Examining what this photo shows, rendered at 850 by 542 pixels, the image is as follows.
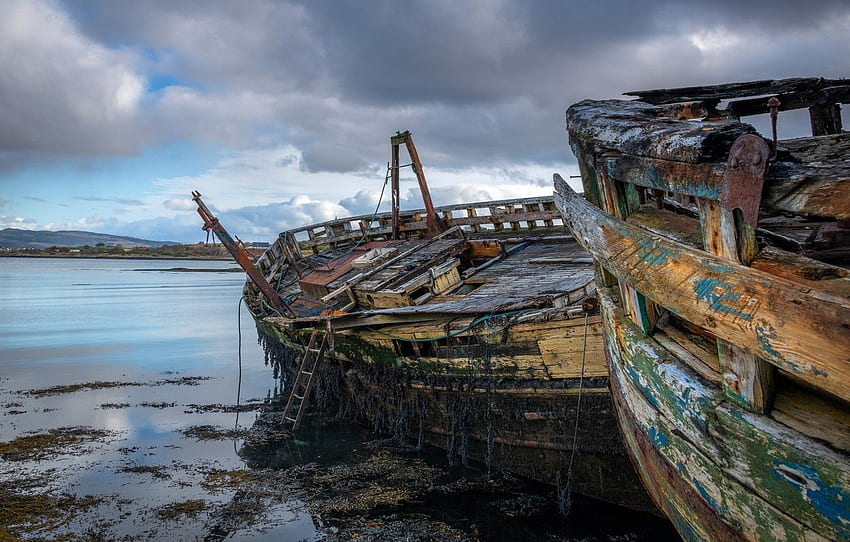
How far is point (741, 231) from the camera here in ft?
7.43

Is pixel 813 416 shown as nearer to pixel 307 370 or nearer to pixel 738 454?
pixel 738 454

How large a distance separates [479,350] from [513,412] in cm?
90

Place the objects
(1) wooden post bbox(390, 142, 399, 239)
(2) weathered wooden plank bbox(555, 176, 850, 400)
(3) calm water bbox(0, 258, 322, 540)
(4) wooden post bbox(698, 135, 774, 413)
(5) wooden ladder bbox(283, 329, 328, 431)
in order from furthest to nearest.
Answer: (1) wooden post bbox(390, 142, 399, 239) → (5) wooden ladder bbox(283, 329, 328, 431) → (3) calm water bbox(0, 258, 322, 540) → (4) wooden post bbox(698, 135, 774, 413) → (2) weathered wooden plank bbox(555, 176, 850, 400)

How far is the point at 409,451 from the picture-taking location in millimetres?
10625

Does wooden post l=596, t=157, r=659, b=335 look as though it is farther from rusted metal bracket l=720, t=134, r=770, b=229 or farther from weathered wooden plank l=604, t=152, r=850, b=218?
rusted metal bracket l=720, t=134, r=770, b=229

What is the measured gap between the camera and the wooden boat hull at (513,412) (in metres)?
7.63

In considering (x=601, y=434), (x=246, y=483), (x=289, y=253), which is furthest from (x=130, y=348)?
(x=601, y=434)

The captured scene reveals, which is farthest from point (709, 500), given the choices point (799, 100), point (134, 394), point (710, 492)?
Answer: point (134, 394)

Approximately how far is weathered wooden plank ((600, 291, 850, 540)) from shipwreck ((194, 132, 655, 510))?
13.2 feet

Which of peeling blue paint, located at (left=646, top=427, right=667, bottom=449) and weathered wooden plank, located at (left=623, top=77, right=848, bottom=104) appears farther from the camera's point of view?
weathered wooden plank, located at (left=623, top=77, right=848, bottom=104)

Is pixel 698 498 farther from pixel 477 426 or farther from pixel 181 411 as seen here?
pixel 181 411

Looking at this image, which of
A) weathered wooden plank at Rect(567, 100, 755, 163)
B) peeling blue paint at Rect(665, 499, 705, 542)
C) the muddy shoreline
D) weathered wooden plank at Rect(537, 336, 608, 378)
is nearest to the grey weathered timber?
weathered wooden plank at Rect(537, 336, 608, 378)

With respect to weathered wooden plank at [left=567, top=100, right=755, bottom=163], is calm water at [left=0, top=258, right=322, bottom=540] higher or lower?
lower

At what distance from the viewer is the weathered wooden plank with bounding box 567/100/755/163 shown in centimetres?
237
